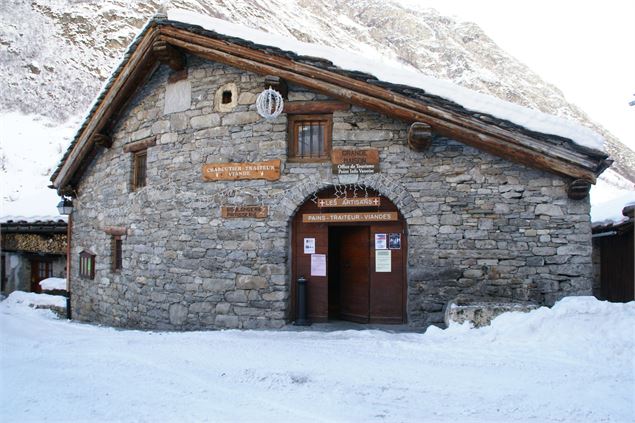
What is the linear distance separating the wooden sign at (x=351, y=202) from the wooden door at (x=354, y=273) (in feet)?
1.88

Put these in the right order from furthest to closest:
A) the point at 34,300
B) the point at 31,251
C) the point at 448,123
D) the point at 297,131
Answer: the point at 31,251 < the point at 34,300 < the point at 297,131 < the point at 448,123

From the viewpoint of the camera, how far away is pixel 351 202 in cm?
735

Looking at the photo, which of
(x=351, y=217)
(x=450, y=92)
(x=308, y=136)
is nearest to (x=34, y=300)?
(x=308, y=136)

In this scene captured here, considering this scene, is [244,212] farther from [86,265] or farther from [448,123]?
[86,265]

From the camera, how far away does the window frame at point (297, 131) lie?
7.48m

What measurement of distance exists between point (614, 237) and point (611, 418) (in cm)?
703

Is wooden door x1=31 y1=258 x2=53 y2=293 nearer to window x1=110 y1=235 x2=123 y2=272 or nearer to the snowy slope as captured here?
the snowy slope

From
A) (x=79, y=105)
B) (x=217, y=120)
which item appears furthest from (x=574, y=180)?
(x=79, y=105)

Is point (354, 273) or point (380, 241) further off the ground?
point (380, 241)

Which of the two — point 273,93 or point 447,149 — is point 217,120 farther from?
point 447,149

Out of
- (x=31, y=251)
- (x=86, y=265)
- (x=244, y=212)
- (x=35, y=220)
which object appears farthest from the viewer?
(x=31, y=251)

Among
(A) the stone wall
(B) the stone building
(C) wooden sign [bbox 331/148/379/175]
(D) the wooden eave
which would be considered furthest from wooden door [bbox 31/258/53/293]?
(C) wooden sign [bbox 331/148/379/175]

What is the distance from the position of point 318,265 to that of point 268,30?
3775 centimetres

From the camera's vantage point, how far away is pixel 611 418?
3.44m
